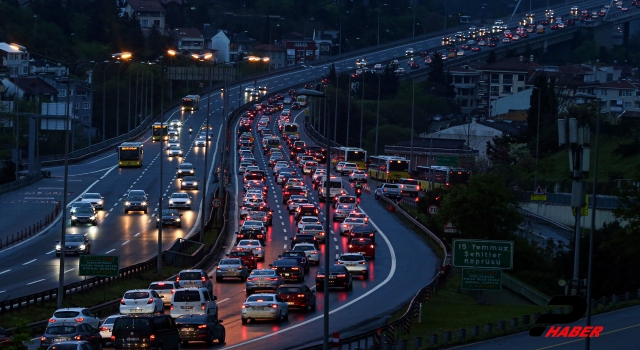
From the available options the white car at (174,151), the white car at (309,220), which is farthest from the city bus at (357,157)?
the white car at (309,220)

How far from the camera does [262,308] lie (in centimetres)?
3894

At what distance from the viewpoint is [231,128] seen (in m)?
138

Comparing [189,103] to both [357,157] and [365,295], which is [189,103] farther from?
[365,295]

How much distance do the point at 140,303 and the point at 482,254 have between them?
42.2 feet

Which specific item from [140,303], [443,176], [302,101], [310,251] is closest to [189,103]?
[302,101]

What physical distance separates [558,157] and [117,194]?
4188 centimetres

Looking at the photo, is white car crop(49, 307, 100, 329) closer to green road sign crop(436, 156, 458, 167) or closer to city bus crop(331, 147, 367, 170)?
green road sign crop(436, 156, 458, 167)

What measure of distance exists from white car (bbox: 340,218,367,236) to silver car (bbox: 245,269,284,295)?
873 inches

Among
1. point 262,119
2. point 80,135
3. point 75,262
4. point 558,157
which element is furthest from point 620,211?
point 80,135

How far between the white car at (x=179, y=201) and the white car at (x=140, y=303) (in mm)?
38604

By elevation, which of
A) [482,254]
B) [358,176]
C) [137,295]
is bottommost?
[137,295]

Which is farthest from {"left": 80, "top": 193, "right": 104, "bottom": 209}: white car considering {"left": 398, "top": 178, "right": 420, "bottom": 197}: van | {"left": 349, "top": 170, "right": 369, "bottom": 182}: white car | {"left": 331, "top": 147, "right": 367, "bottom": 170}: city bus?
{"left": 331, "top": 147, "right": 367, "bottom": 170}: city bus

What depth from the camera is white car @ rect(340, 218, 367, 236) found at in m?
69.5

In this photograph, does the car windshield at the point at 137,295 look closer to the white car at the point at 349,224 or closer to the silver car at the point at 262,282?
the silver car at the point at 262,282
